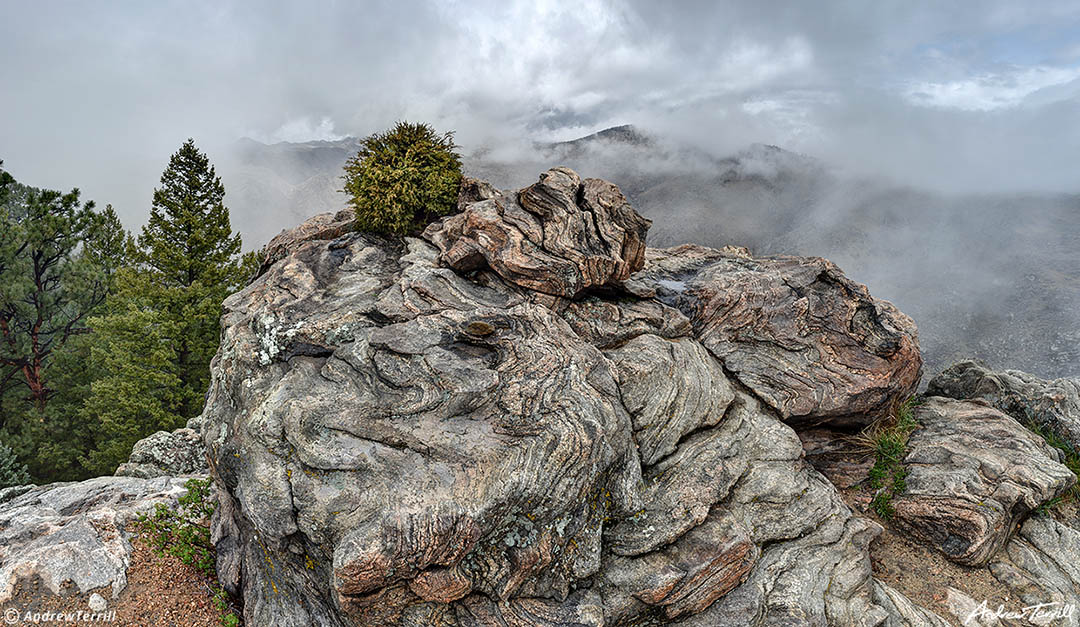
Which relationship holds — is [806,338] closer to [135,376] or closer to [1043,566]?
[1043,566]

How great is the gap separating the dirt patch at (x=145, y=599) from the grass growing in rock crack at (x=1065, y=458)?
21742 mm

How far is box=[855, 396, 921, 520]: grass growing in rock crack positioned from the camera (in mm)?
13930

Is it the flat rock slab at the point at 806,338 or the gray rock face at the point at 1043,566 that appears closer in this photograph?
the gray rock face at the point at 1043,566

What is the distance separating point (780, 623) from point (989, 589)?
259 inches

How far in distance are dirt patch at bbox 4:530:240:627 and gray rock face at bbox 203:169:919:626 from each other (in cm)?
84

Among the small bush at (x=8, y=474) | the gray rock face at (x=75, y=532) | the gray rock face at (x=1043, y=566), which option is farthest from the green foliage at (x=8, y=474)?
the gray rock face at (x=1043, y=566)

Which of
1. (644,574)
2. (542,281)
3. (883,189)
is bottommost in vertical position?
(883,189)

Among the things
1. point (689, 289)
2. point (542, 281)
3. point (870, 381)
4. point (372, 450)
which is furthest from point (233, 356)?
point (870, 381)

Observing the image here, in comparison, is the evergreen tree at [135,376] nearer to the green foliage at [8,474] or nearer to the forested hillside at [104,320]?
the forested hillside at [104,320]

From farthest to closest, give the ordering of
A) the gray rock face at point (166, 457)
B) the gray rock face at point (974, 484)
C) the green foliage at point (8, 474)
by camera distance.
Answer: the green foliage at point (8, 474) → the gray rock face at point (166, 457) → the gray rock face at point (974, 484)

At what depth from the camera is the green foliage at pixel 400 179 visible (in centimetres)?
1487

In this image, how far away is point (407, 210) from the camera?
15.3 metres

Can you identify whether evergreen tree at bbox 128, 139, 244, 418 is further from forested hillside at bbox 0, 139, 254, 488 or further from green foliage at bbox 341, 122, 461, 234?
green foliage at bbox 341, 122, 461, 234

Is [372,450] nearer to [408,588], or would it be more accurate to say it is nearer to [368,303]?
[408,588]
